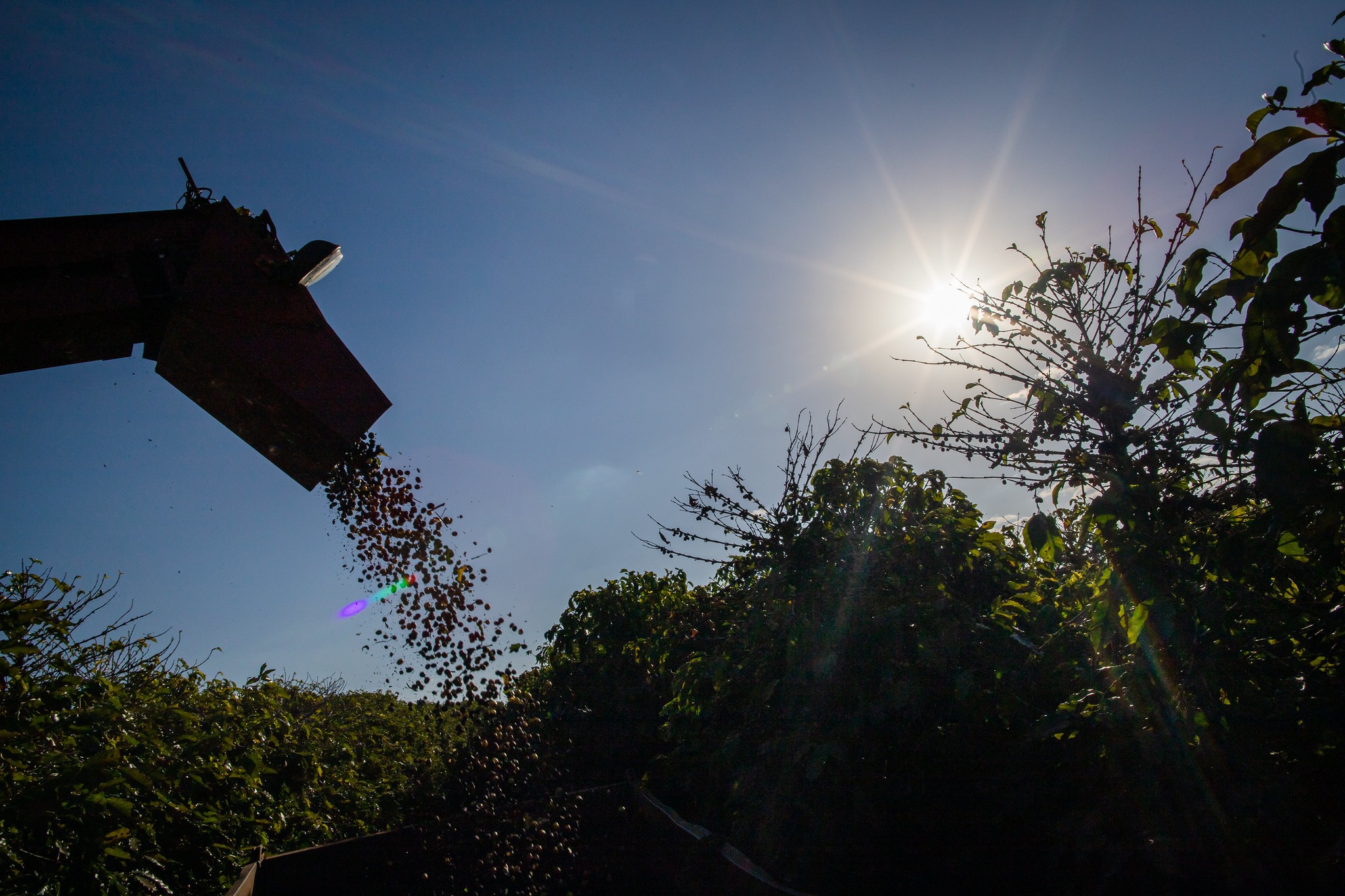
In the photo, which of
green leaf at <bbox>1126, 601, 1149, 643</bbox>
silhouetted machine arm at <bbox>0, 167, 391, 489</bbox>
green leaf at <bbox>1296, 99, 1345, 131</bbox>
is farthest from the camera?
silhouetted machine arm at <bbox>0, 167, 391, 489</bbox>

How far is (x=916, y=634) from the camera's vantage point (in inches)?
111

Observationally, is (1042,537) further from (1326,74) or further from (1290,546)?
(1326,74)

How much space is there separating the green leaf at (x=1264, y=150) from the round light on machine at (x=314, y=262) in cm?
320

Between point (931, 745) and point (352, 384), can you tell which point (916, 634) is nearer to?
point (931, 745)

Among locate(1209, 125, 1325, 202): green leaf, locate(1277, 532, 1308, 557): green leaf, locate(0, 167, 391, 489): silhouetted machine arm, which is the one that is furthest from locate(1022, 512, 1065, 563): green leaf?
locate(0, 167, 391, 489): silhouetted machine arm

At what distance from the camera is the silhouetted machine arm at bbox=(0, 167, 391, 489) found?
2496 mm

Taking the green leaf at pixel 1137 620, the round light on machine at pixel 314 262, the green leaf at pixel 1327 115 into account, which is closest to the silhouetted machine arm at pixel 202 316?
the round light on machine at pixel 314 262

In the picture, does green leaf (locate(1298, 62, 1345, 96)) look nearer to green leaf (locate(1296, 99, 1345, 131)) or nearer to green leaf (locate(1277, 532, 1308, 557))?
green leaf (locate(1296, 99, 1345, 131))

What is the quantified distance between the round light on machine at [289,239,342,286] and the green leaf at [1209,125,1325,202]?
3199 mm

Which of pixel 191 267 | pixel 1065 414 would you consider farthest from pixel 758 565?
pixel 191 267

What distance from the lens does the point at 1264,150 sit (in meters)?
1.11

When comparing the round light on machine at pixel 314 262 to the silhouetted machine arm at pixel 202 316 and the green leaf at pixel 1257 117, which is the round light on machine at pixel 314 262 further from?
the green leaf at pixel 1257 117

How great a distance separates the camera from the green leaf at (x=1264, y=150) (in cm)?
109

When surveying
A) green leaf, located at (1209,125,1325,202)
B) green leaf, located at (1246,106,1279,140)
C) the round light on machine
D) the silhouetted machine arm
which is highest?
the round light on machine
